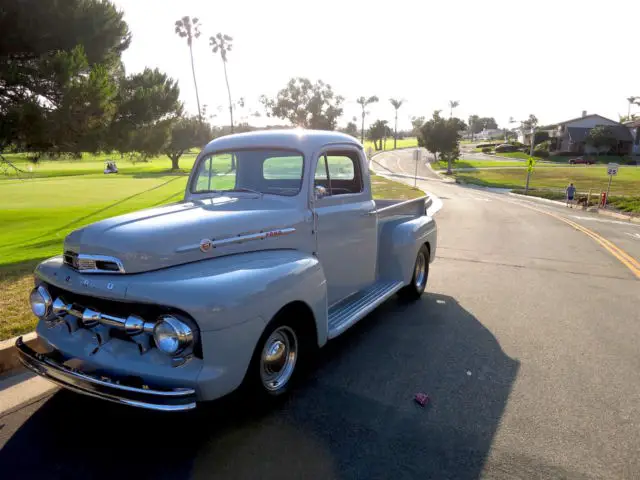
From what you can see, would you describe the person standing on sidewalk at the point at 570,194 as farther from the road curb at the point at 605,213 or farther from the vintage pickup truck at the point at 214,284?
the vintage pickup truck at the point at 214,284

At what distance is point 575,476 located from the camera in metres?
2.71

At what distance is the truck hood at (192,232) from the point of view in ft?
9.57

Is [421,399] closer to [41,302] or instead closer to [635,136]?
[41,302]

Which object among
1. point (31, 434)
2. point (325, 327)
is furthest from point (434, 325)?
point (31, 434)

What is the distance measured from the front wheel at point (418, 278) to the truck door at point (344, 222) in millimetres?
1151

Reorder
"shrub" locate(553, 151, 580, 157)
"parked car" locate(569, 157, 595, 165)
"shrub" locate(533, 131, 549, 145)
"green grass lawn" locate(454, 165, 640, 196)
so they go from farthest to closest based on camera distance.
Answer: "shrub" locate(533, 131, 549, 145), "shrub" locate(553, 151, 580, 157), "parked car" locate(569, 157, 595, 165), "green grass lawn" locate(454, 165, 640, 196)

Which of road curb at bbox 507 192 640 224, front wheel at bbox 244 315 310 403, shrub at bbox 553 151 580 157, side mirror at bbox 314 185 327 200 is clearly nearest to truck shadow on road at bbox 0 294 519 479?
front wheel at bbox 244 315 310 403

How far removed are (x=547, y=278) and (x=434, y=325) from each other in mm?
3613

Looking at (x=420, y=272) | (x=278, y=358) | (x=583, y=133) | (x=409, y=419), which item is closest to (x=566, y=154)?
(x=583, y=133)

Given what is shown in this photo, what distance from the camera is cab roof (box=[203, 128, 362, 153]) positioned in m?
4.18

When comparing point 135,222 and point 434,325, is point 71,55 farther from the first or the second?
point 434,325

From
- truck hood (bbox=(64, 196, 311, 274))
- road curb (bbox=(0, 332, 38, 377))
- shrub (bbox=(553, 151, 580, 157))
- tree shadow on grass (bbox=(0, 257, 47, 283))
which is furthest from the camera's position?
shrub (bbox=(553, 151, 580, 157))

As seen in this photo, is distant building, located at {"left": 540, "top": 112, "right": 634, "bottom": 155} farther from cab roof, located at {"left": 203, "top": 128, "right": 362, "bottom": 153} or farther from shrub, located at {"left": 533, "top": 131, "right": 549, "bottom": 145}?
cab roof, located at {"left": 203, "top": 128, "right": 362, "bottom": 153}

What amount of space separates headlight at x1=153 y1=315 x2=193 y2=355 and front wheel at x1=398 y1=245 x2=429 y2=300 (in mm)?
3791
